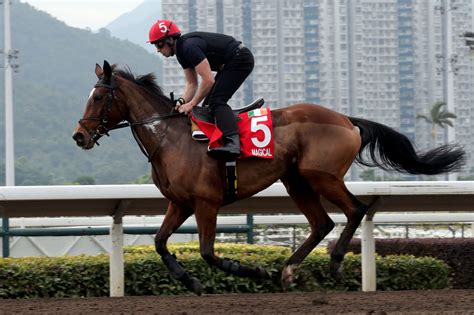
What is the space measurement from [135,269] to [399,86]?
7873 centimetres

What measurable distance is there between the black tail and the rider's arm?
118cm

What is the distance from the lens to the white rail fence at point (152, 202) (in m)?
7.07

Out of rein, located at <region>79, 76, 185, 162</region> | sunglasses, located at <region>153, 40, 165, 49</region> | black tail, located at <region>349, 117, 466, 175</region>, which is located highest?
sunglasses, located at <region>153, 40, 165, 49</region>

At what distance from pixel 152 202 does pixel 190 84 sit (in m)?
1.05

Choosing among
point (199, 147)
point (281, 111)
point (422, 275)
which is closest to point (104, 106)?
point (199, 147)

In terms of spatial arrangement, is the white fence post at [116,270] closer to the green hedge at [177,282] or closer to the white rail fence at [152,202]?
the white rail fence at [152,202]

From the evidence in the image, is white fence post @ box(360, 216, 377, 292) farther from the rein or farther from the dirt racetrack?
the rein

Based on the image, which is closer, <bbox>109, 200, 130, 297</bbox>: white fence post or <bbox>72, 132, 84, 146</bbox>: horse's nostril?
<bbox>72, 132, 84, 146</bbox>: horse's nostril

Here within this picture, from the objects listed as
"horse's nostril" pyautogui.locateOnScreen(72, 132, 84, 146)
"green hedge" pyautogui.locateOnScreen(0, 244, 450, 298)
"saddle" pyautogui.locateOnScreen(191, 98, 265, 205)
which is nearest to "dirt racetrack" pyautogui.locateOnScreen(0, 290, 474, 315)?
"green hedge" pyautogui.locateOnScreen(0, 244, 450, 298)

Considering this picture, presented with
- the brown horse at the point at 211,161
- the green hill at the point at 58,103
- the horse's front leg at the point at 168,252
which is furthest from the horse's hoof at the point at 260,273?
the green hill at the point at 58,103

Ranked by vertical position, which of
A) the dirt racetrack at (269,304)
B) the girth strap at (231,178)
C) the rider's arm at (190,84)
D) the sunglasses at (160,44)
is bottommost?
the dirt racetrack at (269,304)

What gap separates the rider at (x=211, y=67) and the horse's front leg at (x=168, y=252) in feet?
1.55

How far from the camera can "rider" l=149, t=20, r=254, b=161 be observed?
6516 mm

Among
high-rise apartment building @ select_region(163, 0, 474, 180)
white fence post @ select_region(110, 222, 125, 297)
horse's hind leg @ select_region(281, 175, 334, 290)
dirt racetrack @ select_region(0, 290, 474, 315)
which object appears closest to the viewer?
dirt racetrack @ select_region(0, 290, 474, 315)
